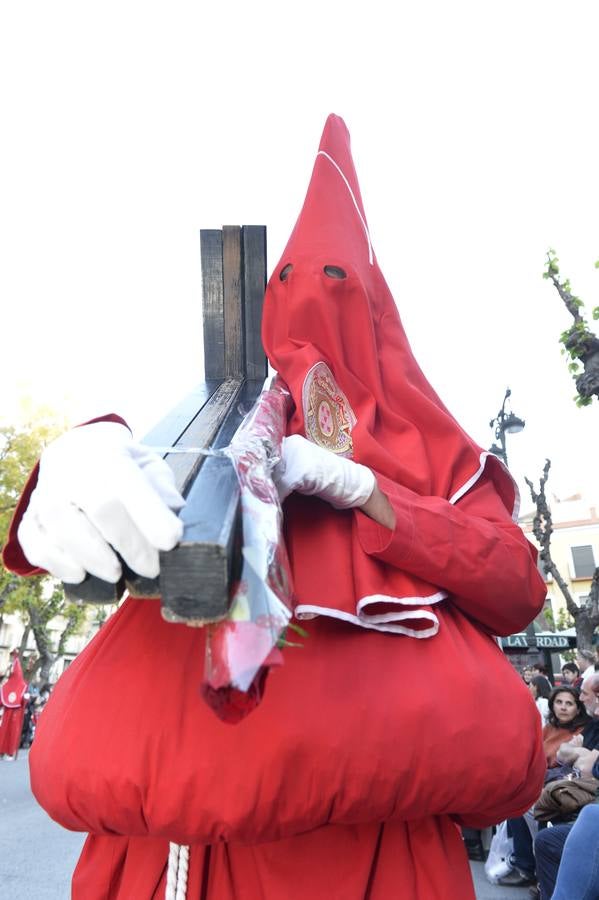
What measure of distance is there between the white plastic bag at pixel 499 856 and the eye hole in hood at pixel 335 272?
13.8 feet

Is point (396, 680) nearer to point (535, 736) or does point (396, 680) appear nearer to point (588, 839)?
point (535, 736)

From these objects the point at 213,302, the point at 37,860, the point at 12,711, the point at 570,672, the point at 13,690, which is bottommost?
the point at 12,711

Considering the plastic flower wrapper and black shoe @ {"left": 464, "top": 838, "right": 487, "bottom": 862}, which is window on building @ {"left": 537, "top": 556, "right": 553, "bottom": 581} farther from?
black shoe @ {"left": 464, "top": 838, "right": 487, "bottom": 862}

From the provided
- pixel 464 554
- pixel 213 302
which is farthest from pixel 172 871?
pixel 213 302

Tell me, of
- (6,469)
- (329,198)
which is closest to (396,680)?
(329,198)

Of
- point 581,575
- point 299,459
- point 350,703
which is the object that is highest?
point 299,459

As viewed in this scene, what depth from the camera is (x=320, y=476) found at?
1.25 metres

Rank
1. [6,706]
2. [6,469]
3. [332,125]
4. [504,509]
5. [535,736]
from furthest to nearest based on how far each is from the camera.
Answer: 1. [6,469]
2. [6,706]
3. [332,125]
4. [504,509]
5. [535,736]

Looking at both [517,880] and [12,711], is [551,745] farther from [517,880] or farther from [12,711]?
[12,711]

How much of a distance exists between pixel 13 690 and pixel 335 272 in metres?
13.0

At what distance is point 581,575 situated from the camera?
34.6m

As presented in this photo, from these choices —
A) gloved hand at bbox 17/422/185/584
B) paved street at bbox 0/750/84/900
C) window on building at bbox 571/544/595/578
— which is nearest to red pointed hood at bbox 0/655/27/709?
paved street at bbox 0/750/84/900

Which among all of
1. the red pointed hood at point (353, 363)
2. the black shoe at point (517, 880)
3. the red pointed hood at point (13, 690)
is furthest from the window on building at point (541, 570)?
the red pointed hood at point (13, 690)

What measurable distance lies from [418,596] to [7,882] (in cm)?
425
